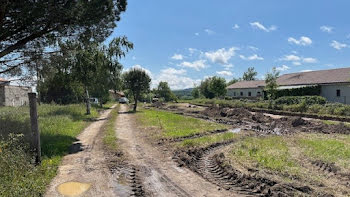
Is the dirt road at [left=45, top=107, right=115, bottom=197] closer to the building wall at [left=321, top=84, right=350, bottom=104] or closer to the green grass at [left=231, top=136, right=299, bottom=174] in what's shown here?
the green grass at [left=231, top=136, right=299, bottom=174]

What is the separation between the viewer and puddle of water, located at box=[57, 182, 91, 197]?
507cm

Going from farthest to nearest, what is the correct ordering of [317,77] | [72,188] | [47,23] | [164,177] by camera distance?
[317,77] < [47,23] < [164,177] < [72,188]

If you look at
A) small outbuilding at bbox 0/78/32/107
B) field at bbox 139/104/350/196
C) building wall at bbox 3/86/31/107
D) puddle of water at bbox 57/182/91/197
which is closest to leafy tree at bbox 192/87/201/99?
small outbuilding at bbox 0/78/32/107

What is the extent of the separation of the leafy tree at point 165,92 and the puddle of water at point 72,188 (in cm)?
6116

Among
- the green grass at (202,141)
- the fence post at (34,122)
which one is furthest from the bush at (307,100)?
the fence post at (34,122)

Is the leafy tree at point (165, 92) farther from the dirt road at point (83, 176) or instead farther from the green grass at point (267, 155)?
the dirt road at point (83, 176)

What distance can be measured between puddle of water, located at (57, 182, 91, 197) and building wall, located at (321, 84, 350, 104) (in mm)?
33849

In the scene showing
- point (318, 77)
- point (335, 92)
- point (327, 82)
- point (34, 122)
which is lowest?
point (34, 122)

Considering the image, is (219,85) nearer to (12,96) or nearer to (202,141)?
(12,96)

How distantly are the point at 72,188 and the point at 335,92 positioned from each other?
3552 centimetres

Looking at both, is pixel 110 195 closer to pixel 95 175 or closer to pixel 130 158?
pixel 95 175

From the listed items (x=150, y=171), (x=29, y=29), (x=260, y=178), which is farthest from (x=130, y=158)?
(x=29, y=29)

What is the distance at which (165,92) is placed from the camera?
7244 centimetres

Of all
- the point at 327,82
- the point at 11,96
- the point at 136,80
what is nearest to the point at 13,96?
the point at 11,96
